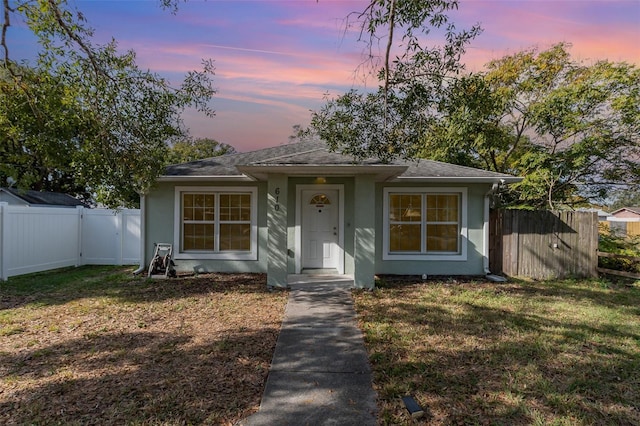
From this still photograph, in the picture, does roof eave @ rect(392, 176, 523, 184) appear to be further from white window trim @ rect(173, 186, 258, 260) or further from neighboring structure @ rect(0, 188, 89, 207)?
neighboring structure @ rect(0, 188, 89, 207)

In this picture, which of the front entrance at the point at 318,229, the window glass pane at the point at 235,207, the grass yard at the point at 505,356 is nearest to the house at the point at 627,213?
the grass yard at the point at 505,356

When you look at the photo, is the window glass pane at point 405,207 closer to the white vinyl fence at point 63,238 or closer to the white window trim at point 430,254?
the white window trim at point 430,254

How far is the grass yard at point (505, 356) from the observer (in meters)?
3.06

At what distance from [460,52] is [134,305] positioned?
296 inches

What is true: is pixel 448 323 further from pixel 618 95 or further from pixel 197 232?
pixel 618 95

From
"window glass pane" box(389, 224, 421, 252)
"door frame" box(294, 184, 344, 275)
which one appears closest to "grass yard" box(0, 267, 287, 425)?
"door frame" box(294, 184, 344, 275)

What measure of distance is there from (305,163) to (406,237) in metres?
3.82

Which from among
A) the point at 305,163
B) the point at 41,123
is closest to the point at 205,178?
the point at 305,163

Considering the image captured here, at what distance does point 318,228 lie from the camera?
28.7ft

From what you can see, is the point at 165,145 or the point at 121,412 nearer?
the point at 121,412

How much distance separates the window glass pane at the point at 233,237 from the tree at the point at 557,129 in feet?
22.0

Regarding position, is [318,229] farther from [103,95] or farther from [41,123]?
[41,123]

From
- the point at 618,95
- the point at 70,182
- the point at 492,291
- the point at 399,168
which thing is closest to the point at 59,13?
the point at 399,168

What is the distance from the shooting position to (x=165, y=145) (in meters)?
7.66
